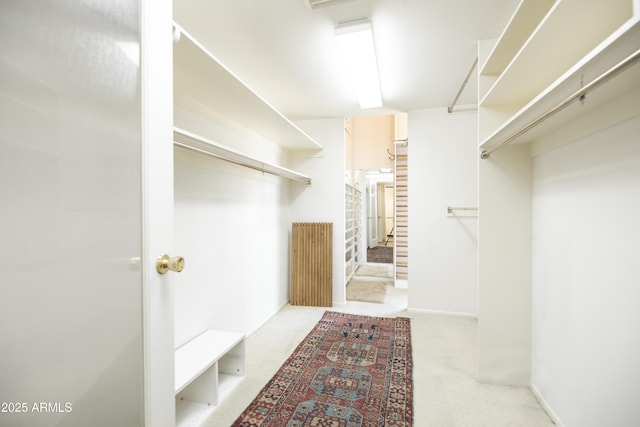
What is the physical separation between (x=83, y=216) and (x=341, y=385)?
6.30 ft

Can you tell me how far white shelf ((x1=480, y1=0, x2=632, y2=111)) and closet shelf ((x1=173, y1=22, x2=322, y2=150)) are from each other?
1565mm

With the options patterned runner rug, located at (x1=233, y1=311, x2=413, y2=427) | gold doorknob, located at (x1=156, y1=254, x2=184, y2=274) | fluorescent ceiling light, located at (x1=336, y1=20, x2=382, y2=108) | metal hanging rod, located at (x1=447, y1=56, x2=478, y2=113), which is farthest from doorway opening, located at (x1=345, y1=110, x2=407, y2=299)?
gold doorknob, located at (x1=156, y1=254, x2=184, y2=274)

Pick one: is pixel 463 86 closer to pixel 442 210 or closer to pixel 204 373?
pixel 442 210

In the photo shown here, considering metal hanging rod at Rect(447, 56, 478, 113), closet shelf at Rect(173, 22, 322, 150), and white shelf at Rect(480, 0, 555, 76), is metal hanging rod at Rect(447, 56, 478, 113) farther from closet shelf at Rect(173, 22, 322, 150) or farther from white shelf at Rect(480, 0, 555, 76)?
closet shelf at Rect(173, 22, 322, 150)

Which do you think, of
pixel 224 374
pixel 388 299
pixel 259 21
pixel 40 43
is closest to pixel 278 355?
pixel 224 374

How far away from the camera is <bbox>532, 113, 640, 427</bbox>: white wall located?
1102mm

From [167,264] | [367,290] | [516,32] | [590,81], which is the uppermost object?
[516,32]

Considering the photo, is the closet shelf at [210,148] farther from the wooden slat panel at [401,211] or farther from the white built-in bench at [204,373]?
the wooden slat panel at [401,211]

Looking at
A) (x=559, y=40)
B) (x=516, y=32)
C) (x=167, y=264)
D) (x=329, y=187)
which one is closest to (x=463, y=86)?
(x=516, y=32)

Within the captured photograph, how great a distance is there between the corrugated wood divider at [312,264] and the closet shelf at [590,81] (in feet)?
8.23

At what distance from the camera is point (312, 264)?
12.4 ft

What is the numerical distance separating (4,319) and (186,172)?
1.51 metres

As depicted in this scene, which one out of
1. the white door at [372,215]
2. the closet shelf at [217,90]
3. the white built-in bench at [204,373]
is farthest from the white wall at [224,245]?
the white door at [372,215]

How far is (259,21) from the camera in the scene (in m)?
1.91
